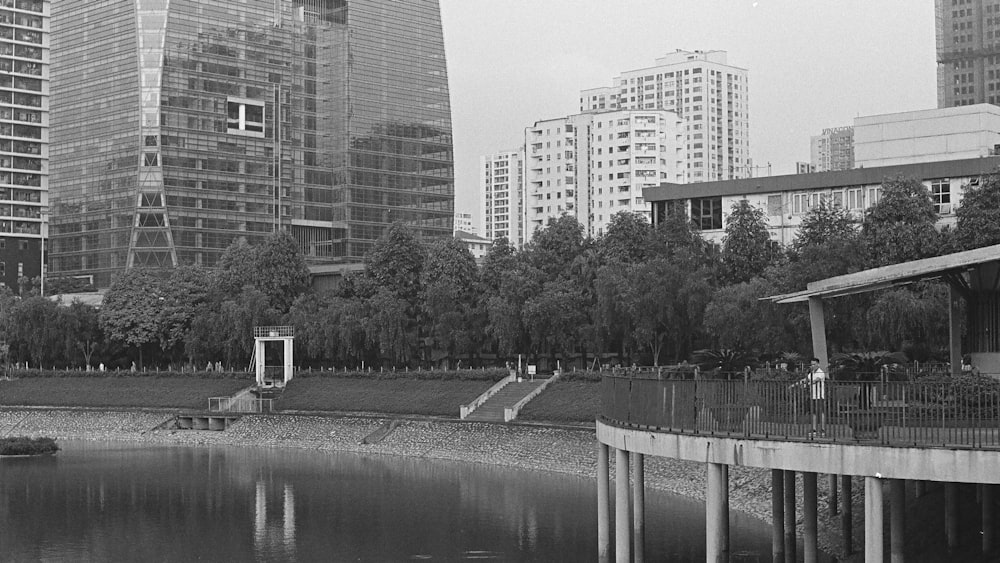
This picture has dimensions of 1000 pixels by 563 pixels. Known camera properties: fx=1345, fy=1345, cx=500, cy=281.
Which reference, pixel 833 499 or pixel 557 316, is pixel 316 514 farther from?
pixel 557 316

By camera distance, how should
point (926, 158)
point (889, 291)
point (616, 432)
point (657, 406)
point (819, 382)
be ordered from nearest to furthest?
point (819, 382) < point (657, 406) < point (616, 432) < point (889, 291) < point (926, 158)

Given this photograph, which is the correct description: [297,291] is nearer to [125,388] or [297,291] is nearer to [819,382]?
[125,388]

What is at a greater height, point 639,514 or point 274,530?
point 639,514

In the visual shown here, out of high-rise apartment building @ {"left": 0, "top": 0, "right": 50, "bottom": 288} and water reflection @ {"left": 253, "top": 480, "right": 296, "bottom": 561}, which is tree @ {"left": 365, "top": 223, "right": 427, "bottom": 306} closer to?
water reflection @ {"left": 253, "top": 480, "right": 296, "bottom": 561}

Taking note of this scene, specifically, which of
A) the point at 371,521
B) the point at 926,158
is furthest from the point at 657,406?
the point at 926,158

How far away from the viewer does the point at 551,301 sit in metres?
83.4

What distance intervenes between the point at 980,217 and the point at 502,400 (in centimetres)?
2850

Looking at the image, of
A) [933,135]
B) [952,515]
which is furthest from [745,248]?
[952,515]

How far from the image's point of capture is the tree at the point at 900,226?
6544 centimetres

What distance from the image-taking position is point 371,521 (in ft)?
157

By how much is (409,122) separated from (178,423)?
94353mm

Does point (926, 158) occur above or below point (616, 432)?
above

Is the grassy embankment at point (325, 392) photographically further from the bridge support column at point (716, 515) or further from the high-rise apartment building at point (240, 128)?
the high-rise apartment building at point (240, 128)

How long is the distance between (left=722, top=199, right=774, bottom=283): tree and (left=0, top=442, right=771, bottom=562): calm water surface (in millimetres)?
21359
